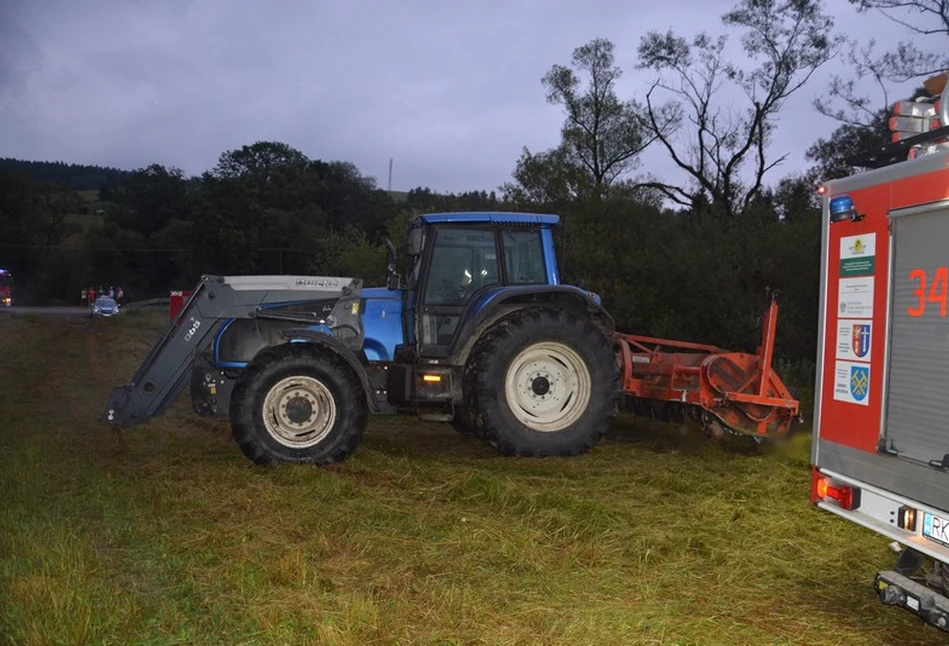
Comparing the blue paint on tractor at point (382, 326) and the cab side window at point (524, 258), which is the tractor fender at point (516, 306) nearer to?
the cab side window at point (524, 258)

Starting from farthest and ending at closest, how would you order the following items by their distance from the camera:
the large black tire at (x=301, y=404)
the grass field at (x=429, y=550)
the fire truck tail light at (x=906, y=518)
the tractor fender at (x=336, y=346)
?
the tractor fender at (x=336, y=346), the large black tire at (x=301, y=404), the grass field at (x=429, y=550), the fire truck tail light at (x=906, y=518)

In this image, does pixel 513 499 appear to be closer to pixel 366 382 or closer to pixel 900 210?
pixel 366 382

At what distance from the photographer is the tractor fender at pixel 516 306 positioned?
8.73m

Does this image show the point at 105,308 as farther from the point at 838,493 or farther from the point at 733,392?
the point at 838,493

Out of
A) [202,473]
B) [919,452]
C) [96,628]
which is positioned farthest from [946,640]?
[202,473]

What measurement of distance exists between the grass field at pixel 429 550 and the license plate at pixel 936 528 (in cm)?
82

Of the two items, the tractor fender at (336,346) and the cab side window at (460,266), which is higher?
the cab side window at (460,266)

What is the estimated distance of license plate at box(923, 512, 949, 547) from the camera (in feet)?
12.8

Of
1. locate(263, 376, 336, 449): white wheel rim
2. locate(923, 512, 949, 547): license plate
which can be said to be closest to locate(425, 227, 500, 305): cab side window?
locate(263, 376, 336, 449): white wheel rim

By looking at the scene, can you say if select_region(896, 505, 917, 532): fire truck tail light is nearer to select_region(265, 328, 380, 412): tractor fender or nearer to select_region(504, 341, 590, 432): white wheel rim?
select_region(504, 341, 590, 432): white wheel rim

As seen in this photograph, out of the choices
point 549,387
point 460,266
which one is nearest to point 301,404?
point 460,266

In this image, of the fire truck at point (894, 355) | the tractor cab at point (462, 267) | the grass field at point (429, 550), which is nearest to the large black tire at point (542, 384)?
the grass field at point (429, 550)

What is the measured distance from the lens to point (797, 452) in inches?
356

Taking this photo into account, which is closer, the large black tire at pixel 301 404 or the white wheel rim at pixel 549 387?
the large black tire at pixel 301 404
